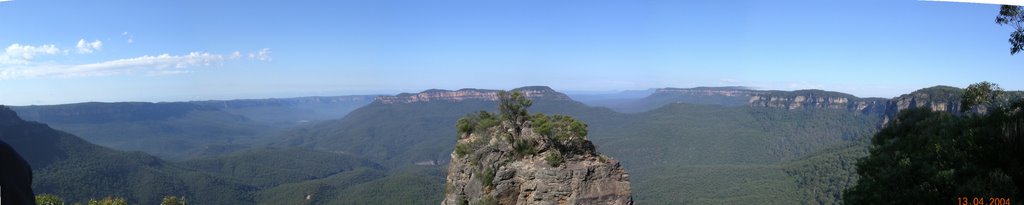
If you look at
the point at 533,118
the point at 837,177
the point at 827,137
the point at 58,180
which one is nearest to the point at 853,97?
the point at 827,137

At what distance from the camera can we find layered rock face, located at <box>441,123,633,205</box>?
21.5m

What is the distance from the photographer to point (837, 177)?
259 ft

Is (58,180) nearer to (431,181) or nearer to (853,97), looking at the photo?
(431,181)

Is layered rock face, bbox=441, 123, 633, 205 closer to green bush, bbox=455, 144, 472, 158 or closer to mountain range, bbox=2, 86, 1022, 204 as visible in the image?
green bush, bbox=455, 144, 472, 158

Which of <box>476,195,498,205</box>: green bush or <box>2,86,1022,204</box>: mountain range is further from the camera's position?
<box>2,86,1022,204</box>: mountain range

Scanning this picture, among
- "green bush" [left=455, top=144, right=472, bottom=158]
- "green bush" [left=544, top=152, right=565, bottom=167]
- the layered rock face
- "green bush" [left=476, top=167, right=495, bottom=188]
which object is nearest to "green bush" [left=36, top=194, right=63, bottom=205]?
the layered rock face

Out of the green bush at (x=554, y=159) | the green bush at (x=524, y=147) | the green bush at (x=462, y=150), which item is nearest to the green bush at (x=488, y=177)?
the green bush at (x=524, y=147)

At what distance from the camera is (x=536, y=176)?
22.5 metres

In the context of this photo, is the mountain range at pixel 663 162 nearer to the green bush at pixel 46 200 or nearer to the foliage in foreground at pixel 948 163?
the foliage in foreground at pixel 948 163

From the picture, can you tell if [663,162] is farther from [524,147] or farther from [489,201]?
[489,201]

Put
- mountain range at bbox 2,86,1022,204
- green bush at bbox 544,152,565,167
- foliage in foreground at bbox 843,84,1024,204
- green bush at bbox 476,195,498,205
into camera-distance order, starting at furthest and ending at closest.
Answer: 1. mountain range at bbox 2,86,1022,204
2. green bush at bbox 476,195,498,205
3. green bush at bbox 544,152,565,167
4. foliage in foreground at bbox 843,84,1024,204

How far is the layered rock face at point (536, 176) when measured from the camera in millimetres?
21484

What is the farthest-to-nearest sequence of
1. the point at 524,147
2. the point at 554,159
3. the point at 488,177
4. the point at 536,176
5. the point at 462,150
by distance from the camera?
the point at 462,150
the point at 524,147
the point at 488,177
the point at 536,176
the point at 554,159

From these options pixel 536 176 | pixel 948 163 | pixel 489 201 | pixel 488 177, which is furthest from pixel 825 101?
pixel 948 163
